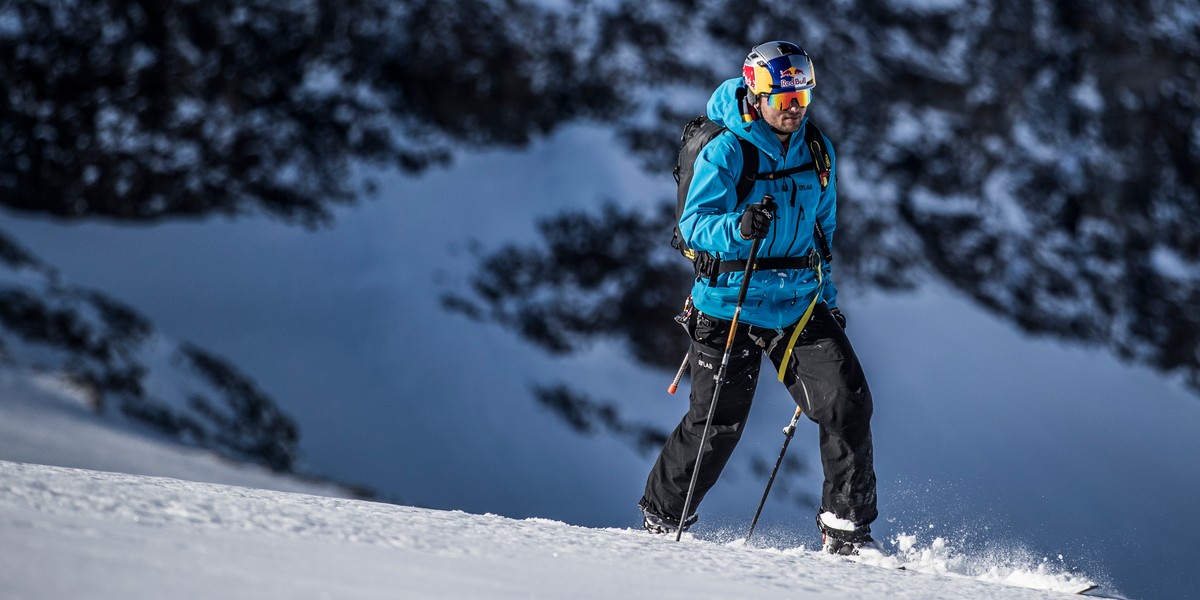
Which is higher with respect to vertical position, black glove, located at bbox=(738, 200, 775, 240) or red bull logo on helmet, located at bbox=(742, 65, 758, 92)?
red bull logo on helmet, located at bbox=(742, 65, 758, 92)

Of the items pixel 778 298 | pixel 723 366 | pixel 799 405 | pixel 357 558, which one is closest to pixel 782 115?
pixel 778 298

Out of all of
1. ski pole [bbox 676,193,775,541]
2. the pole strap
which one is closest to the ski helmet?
ski pole [bbox 676,193,775,541]

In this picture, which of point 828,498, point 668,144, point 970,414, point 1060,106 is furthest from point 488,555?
point 1060,106

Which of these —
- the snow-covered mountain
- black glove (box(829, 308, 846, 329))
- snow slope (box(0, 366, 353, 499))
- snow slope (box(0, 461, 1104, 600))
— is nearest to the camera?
snow slope (box(0, 461, 1104, 600))

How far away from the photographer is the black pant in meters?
4.54

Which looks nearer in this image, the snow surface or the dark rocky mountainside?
the snow surface

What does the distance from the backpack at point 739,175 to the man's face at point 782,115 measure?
135 millimetres

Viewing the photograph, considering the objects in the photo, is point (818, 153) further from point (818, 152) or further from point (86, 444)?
point (86, 444)

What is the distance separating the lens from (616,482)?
17766 millimetres

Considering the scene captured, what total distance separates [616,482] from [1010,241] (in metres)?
11.7

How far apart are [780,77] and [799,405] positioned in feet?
4.75

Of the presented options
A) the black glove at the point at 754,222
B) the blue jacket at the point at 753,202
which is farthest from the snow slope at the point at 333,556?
the black glove at the point at 754,222

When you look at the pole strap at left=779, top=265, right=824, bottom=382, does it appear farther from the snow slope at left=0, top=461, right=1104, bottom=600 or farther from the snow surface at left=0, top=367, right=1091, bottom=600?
the snow slope at left=0, top=461, right=1104, bottom=600

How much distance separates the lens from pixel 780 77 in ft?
14.6
